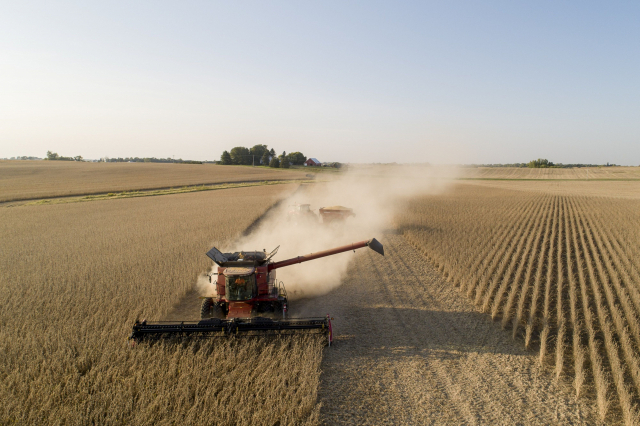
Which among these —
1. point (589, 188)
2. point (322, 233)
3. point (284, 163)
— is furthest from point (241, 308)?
point (284, 163)

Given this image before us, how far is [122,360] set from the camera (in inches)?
266

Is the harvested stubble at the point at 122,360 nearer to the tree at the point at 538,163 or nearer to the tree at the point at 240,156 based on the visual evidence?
the tree at the point at 240,156

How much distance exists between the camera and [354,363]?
7.32 metres

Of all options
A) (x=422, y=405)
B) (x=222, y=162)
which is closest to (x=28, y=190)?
(x=422, y=405)

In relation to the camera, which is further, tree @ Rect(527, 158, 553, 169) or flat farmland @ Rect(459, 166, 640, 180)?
tree @ Rect(527, 158, 553, 169)

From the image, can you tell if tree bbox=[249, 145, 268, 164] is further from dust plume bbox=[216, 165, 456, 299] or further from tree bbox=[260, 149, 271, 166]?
dust plume bbox=[216, 165, 456, 299]

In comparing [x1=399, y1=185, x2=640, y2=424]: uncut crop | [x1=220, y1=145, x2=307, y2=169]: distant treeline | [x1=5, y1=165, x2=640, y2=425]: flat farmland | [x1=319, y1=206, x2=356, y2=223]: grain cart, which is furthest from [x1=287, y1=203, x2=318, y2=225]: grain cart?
[x1=220, y1=145, x2=307, y2=169]: distant treeline

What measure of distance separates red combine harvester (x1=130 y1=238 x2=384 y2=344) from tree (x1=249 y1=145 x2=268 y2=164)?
10757cm

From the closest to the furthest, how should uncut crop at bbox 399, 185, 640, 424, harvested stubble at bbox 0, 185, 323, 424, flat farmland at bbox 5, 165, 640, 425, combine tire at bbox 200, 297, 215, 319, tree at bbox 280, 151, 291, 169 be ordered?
harvested stubble at bbox 0, 185, 323, 424 → flat farmland at bbox 5, 165, 640, 425 → uncut crop at bbox 399, 185, 640, 424 → combine tire at bbox 200, 297, 215, 319 → tree at bbox 280, 151, 291, 169

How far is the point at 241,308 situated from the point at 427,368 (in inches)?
177

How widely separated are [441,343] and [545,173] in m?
94.7

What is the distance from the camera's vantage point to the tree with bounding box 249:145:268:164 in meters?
115

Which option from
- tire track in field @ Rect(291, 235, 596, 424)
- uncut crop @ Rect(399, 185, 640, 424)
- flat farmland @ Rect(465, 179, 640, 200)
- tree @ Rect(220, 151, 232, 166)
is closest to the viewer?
tire track in field @ Rect(291, 235, 596, 424)

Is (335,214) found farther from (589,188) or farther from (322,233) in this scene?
(589,188)
